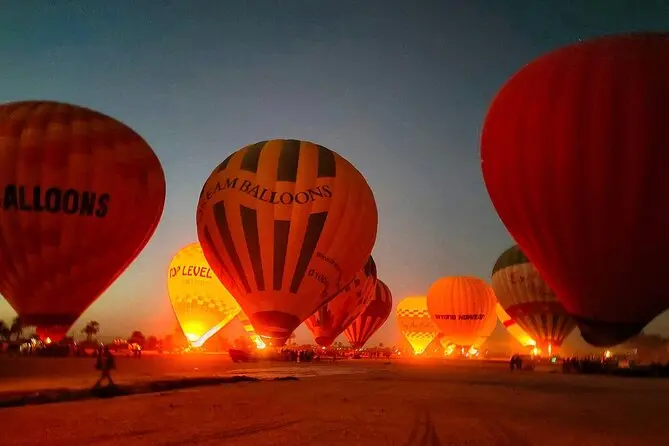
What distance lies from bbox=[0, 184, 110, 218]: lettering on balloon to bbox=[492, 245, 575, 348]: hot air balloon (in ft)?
78.7

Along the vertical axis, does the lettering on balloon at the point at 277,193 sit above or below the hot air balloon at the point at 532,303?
above

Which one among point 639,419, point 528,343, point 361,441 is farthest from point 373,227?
point 528,343

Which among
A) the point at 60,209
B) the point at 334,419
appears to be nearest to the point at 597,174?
the point at 334,419

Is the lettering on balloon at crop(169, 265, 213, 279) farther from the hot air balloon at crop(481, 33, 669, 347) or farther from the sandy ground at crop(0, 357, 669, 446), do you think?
the hot air balloon at crop(481, 33, 669, 347)

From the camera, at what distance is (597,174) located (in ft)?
39.6

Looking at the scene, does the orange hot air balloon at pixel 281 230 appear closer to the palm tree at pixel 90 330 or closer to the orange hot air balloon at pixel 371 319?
the orange hot air balloon at pixel 371 319

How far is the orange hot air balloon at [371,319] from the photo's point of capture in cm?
4222

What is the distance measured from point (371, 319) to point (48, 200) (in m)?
28.9

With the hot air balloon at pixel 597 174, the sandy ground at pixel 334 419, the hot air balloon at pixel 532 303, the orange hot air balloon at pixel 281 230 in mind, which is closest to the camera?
the sandy ground at pixel 334 419

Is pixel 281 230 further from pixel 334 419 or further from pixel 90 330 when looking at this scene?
pixel 90 330

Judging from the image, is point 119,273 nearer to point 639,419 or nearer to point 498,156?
point 498,156

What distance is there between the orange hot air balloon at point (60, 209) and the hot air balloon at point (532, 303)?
2302 cm

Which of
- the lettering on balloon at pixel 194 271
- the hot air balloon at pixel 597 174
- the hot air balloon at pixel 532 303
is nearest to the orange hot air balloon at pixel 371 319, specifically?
the hot air balloon at pixel 532 303

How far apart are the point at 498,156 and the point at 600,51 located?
3.07 m
